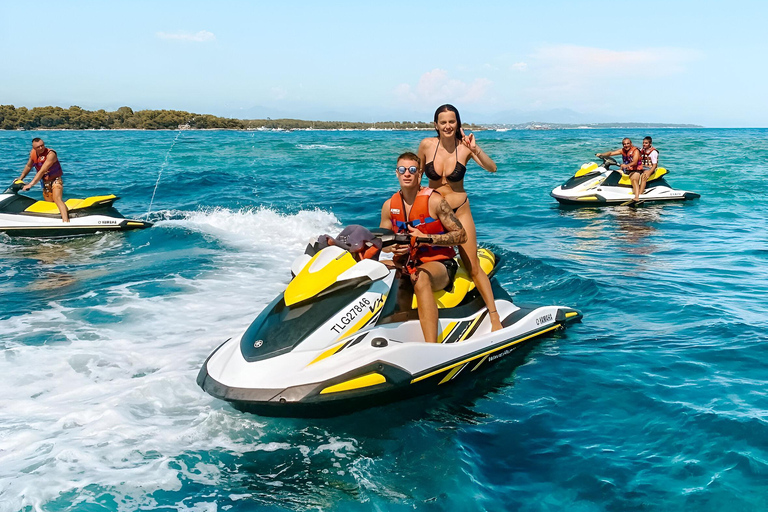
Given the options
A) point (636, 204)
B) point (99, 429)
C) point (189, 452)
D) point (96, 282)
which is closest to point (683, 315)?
point (189, 452)

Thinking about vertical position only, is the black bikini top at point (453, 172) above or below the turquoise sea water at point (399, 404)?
above

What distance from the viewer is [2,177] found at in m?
21.0

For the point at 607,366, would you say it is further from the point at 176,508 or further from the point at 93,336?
the point at 93,336

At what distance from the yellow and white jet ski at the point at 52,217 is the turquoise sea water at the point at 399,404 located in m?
0.84

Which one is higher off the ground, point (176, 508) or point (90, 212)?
point (90, 212)

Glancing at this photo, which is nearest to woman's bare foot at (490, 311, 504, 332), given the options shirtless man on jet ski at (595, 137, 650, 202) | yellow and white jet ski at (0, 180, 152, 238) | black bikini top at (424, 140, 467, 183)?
black bikini top at (424, 140, 467, 183)

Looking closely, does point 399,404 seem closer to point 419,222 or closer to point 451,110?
point 419,222

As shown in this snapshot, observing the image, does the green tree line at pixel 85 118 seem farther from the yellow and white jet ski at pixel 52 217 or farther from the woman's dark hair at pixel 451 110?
the woman's dark hair at pixel 451 110

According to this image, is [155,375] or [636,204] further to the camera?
[636,204]

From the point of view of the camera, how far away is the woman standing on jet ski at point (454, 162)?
482 centimetres

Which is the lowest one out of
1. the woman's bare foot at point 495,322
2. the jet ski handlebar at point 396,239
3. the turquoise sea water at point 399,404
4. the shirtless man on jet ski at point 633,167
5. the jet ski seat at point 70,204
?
the turquoise sea water at point 399,404

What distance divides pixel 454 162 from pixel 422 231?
0.77m

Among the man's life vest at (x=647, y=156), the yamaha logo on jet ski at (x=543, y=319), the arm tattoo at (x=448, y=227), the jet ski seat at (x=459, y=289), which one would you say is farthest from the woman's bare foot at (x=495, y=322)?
the man's life vest at (x=647, y=156)

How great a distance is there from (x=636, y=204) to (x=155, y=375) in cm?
1374
